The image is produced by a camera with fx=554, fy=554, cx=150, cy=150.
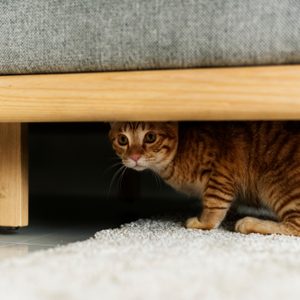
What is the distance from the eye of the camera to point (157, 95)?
3.88ft

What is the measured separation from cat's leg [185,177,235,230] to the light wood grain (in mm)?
346

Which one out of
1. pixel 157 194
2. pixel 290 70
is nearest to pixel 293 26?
pixel 290 70

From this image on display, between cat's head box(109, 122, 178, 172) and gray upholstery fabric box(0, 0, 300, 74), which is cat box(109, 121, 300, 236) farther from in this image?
gray upholstery fabric box(0, 0, 300, 74)

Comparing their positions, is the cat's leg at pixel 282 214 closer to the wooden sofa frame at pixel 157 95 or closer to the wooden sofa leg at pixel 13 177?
the wooden sofa frame at pixel 157 95

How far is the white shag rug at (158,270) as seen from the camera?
80 centimetres

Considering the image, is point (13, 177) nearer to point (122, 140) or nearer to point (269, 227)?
point (122, 140)

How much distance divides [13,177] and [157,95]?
502 mm

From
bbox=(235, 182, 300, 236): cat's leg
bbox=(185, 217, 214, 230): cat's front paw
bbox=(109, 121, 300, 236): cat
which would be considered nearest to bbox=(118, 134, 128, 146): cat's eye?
bbox=(109, 121, 300, 236): cat

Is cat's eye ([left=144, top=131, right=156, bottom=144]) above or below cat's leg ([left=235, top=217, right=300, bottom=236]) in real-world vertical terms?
above

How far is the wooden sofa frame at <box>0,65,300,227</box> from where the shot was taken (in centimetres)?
112

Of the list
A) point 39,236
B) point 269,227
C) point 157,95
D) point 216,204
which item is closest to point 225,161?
point 216,204

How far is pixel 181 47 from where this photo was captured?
1.15 metres

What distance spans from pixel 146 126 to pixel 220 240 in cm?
40

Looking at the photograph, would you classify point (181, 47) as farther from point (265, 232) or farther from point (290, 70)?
point (265, 232)
